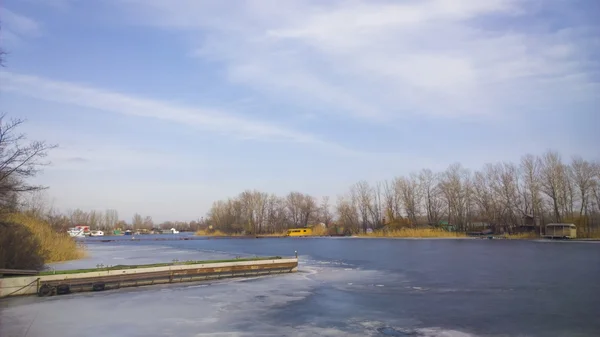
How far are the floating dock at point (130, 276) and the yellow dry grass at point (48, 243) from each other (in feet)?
31.6

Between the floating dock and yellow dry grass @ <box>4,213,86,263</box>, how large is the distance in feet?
31.6

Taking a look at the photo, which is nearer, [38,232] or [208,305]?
[208,305]

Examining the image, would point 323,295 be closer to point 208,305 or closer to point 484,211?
point 208,305

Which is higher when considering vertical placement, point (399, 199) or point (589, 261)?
point (399, 199)

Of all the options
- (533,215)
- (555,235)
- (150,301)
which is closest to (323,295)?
(150,301)

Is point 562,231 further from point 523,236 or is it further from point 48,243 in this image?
point 48,243

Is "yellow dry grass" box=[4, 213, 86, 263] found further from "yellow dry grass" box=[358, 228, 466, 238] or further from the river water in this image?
"yellow dry grass" box=[358, 228, 466, 238]

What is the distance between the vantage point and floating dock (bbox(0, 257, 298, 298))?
1777 centimetres

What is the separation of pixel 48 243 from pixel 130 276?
14920 mm

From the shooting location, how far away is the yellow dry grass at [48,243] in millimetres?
28508

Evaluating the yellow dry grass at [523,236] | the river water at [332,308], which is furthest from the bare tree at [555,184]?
the river water at [332,308]

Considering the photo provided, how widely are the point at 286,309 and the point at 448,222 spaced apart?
76.3 meters

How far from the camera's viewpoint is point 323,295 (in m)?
17.3

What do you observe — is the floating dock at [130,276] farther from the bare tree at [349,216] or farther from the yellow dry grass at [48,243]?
the bare tree at [349,216]
